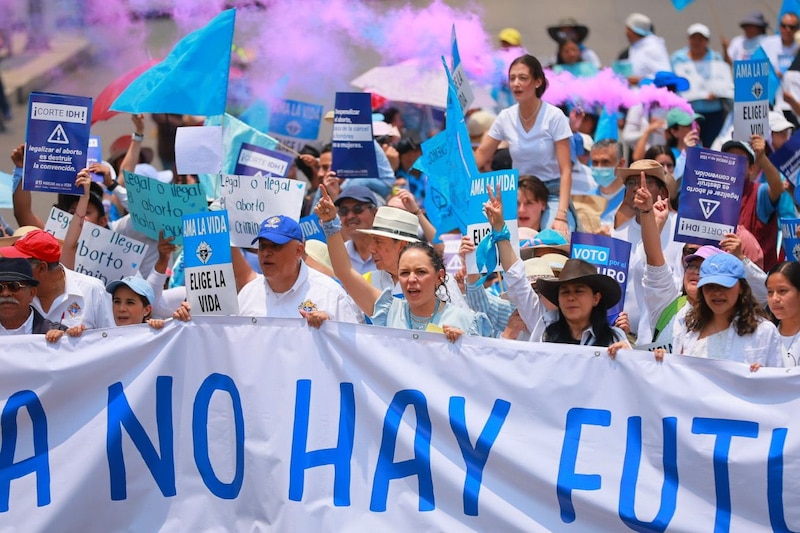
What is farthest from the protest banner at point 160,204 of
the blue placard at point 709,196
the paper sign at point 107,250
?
the blue placard at point 709,196

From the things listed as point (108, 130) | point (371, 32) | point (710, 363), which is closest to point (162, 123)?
point (108, 130)

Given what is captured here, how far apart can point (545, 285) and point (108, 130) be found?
829 cm

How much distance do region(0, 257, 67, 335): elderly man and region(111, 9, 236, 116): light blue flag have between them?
Result: 95.8 inches

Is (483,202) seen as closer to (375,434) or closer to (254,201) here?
(254,201)

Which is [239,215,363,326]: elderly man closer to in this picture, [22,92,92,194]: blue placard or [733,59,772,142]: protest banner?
[22,92,92,194]: blue placard

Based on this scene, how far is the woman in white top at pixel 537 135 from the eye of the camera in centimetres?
1009

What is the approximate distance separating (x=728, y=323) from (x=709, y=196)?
1.35 m

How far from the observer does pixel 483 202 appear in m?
8.47

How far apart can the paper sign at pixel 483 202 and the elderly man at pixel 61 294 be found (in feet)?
6.94

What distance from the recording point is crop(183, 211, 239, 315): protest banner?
7.73m

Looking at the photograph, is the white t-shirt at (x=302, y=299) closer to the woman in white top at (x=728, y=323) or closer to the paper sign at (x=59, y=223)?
the paper sign at (x=59, y=223)

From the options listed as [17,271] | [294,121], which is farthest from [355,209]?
[17,271]

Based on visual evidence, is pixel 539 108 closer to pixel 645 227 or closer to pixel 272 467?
pixel 645 227

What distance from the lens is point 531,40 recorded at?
1817 cm
